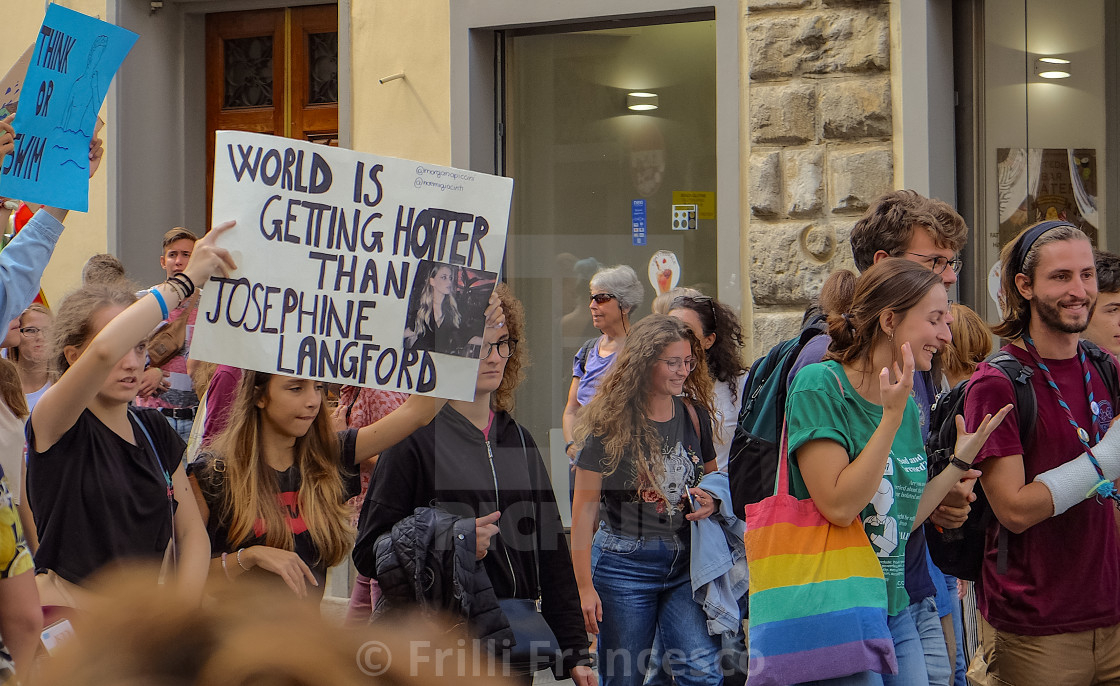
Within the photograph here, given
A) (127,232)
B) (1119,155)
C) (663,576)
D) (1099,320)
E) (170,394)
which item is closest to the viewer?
(663,576)

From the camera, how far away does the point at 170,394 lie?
6074mm

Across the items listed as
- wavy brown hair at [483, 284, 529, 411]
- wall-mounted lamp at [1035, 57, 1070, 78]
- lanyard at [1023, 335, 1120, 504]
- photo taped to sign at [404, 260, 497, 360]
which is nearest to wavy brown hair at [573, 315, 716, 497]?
wavy brown hair at [483, 284, 529, 411]

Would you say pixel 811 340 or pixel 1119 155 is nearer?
pixel 811 340

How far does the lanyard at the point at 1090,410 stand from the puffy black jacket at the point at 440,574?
185cm

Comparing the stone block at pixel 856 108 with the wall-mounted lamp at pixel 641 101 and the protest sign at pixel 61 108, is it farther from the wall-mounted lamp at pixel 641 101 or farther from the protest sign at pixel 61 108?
the protest sign at pixel 61 108

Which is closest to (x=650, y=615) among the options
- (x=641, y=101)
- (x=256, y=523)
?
(x=256, y=523)

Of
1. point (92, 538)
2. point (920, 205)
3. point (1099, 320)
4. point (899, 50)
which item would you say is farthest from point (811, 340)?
point (899, 50)

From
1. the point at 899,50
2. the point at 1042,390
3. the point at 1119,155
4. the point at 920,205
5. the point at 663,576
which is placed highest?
the point at 899,50

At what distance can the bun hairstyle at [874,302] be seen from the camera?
352cm

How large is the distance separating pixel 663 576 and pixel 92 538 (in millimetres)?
2240

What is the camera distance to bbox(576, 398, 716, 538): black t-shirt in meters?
4.81

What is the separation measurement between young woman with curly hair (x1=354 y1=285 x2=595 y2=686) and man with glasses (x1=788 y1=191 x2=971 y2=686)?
0.95 meters

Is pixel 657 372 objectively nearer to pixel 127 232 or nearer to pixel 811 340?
pixel 811 340

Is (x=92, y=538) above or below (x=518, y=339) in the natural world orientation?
below
